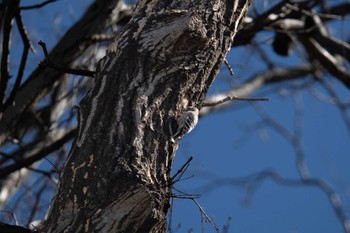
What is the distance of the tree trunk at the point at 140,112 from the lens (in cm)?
186

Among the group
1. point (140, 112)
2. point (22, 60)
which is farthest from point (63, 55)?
point (140, 112)

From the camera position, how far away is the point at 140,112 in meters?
2.00

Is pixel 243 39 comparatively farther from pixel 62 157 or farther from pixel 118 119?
pixel 118 119

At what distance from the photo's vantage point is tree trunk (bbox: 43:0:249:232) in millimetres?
1856

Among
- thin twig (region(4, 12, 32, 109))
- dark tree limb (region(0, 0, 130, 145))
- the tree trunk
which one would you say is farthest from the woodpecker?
dark tree limb (region(0, 0, 130, 145))

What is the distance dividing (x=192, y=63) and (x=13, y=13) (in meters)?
1.73

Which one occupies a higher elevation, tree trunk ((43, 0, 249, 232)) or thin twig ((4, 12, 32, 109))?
thin twig ((4, 12, 32, 109))

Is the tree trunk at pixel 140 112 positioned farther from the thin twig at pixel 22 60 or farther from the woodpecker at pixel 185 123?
the thin twig at pixel 22 60

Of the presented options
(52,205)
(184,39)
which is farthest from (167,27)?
(52,205)

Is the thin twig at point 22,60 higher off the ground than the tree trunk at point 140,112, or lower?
higher

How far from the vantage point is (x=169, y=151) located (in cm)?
203

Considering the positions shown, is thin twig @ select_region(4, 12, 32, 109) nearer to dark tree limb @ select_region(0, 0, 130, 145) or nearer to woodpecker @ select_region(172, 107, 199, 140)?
dark tree limb @ select_region(0, 0, 130, 145)

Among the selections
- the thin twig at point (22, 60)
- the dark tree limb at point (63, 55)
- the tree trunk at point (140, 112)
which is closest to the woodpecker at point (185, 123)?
the tree trunk at point (140, 112)

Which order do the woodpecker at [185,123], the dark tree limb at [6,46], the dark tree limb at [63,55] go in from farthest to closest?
the dark tree limb at [63,55]
the dark tree limb at [6,46]
the woodpecker at [185,123]
